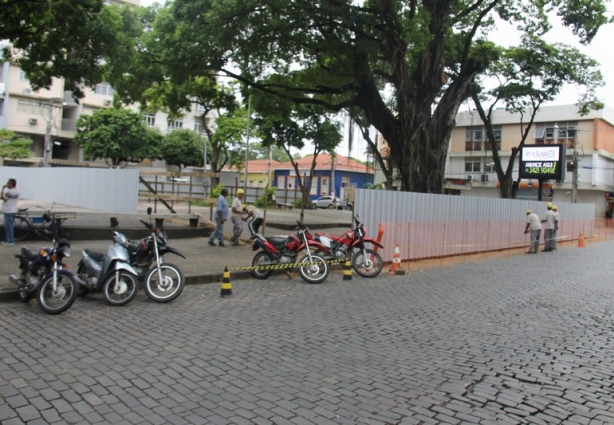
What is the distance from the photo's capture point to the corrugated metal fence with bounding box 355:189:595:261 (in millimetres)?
12711

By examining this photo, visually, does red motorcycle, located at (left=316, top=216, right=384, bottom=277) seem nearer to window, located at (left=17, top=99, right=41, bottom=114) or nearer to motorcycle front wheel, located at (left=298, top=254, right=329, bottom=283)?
motorcycle front wheel, located at (left=298, top=254, right=329, bottom=283)

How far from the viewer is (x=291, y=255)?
10.3 meters

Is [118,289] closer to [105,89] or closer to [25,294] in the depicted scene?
[25,294]

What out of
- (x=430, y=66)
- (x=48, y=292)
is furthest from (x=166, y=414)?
→ (x=430, y=66)

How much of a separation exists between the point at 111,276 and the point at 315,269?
13.3 feet

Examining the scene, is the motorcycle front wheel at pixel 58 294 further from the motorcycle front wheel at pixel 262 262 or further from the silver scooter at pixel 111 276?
the motorcycle front wheel at pixel 262 262

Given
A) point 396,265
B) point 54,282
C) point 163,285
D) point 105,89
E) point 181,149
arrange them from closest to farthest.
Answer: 1. point 54,282
2. point 163,285
3. point 396,265
4. point 181,149
5. point 105,89

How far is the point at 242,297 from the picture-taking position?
824 centimetres

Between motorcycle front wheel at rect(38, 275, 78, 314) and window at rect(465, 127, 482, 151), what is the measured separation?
47.6 metres

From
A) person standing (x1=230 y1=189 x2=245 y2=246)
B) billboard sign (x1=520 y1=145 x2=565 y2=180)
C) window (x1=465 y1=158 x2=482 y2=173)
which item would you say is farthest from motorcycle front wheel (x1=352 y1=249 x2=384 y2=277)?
window (x1=465 y1=158 x2=482 y2=173)

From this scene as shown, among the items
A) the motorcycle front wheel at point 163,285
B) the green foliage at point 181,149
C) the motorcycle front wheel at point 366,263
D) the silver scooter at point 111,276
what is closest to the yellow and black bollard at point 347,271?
the motorcycle front wheel at point 366,263

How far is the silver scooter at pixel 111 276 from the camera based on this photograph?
7.14 metres

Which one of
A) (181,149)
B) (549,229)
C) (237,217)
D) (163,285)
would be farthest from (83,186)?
(181,149)

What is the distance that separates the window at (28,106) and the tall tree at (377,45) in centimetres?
2931
